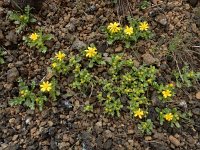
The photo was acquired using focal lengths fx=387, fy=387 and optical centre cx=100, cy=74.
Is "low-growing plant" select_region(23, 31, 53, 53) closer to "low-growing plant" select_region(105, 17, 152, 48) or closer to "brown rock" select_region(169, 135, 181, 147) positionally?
"low-growing plant" select_region(105, 17, 152, 48)

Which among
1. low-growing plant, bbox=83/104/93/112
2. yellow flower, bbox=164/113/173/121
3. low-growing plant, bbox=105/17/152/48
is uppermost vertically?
low-growing plant, bbox=105/17/152/48

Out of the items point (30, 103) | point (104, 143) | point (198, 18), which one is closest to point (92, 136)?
point (104, 143)

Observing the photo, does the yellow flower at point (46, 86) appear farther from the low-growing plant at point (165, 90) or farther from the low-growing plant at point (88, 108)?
the low-growing plant at point (165, 90)

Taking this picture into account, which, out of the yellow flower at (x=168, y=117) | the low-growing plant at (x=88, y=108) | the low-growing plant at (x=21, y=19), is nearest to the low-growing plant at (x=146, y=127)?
the yellow flower at (x=168, y=117)

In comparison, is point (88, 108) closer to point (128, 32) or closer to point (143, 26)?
point (128, 32)

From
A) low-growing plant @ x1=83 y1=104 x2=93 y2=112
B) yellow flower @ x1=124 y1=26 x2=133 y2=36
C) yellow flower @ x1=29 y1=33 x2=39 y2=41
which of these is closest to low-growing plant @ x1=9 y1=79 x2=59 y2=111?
low-growing plant @ x1=83 y1=104 x2=93 y2=112

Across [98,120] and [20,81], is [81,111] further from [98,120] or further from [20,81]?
[20,81]
